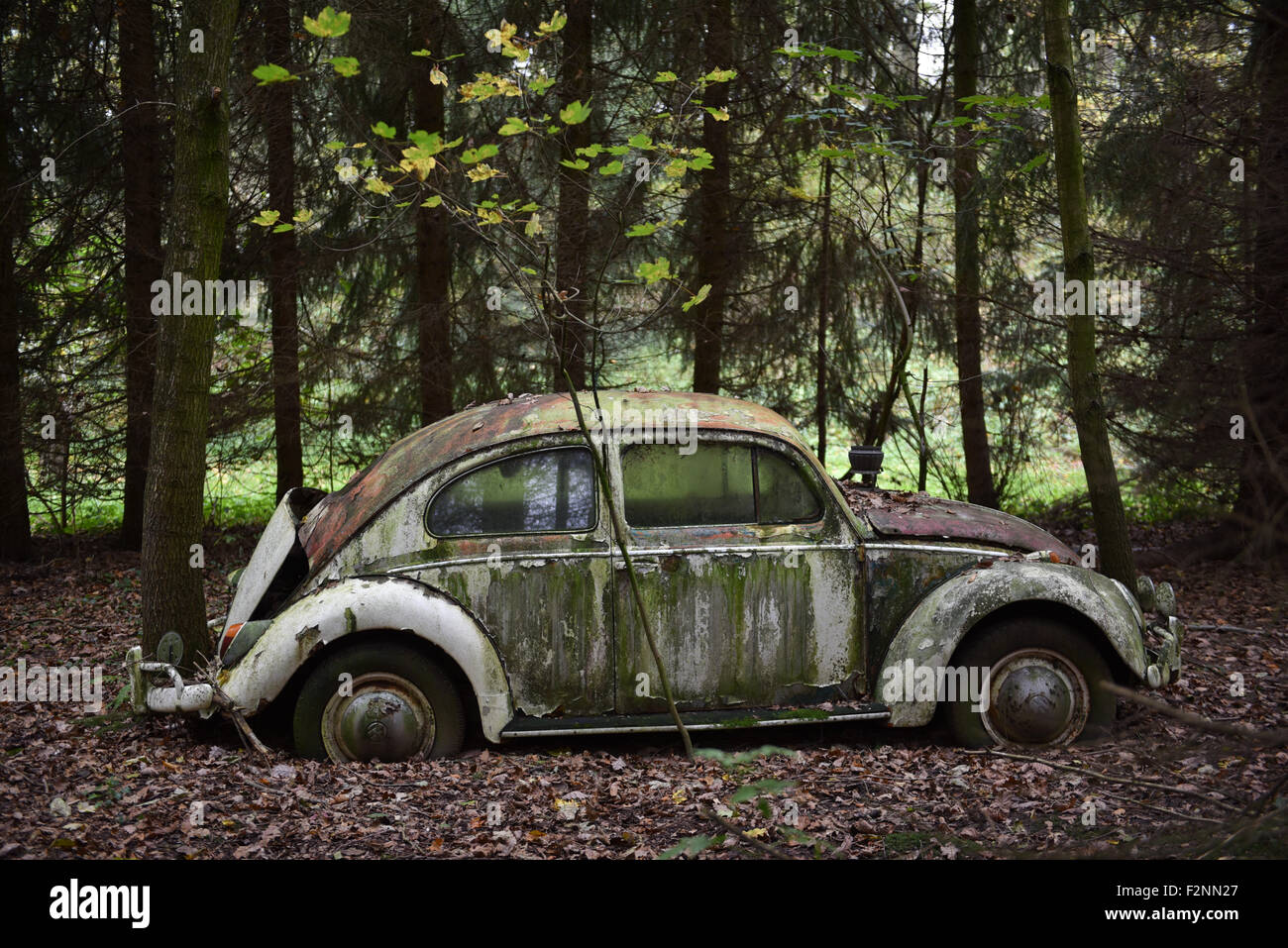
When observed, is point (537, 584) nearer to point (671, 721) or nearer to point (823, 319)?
point (671, 721)

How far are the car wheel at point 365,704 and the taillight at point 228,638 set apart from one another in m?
0.53

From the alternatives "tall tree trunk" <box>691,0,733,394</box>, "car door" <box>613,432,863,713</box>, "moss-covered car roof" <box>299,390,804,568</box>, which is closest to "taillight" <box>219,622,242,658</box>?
"moss-covered car roof" <box>299,390,804,568</box>

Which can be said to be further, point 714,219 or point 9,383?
point 714,219

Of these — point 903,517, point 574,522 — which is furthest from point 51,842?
point 903,517

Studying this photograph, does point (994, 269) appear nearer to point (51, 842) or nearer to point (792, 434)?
point (792, 434)

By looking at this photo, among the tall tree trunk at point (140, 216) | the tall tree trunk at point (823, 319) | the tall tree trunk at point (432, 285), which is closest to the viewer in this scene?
the tall tree trunk at point (140, 216)

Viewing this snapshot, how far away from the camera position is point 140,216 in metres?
10.4

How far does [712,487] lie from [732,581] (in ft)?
1.66

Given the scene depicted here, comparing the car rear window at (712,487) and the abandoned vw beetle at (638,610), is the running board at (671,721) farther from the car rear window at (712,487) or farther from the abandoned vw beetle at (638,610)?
the car rear window at (712,487)

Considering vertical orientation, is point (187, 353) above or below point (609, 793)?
above

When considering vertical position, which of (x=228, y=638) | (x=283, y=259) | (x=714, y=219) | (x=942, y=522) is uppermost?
(x=714, y=219)

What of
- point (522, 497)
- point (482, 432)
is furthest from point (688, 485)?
point (482, 432)

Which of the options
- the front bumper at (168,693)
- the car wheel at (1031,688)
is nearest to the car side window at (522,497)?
the front bumper at (168,693)

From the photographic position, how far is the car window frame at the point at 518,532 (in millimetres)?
5328
